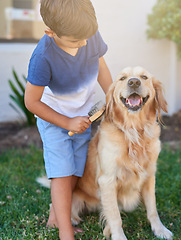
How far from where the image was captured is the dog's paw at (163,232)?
222cm

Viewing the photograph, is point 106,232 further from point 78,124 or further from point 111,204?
point 78,124

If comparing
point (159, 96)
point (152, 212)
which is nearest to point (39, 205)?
point (152, 212)

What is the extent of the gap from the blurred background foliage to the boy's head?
3.11 metres

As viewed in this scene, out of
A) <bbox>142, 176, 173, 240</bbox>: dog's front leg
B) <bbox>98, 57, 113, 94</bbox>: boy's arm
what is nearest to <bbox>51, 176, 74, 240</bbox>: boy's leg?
<bbox>142, 176, 173, 240</bbox>: dog's front leg

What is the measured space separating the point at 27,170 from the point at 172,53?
11.1 feet

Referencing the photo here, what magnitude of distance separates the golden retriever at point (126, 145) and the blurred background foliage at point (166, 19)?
2.78 meters

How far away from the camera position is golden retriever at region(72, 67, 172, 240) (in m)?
2.13

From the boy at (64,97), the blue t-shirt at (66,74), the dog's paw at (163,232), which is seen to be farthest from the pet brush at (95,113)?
the dog's paw at (163,232)

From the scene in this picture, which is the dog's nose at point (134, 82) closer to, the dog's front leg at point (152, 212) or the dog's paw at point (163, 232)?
the dog's front leg at point (152, 212)

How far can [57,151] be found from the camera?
2.19 meters

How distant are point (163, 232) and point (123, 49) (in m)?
3.59

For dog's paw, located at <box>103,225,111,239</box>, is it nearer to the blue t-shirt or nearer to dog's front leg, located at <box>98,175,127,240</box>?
dog's front leg, located at <box>98,175,127,240</box>

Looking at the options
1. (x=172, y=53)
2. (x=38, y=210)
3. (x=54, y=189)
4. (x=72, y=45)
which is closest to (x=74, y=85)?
(x=72, y=45)

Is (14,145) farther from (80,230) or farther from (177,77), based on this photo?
(177,77)
